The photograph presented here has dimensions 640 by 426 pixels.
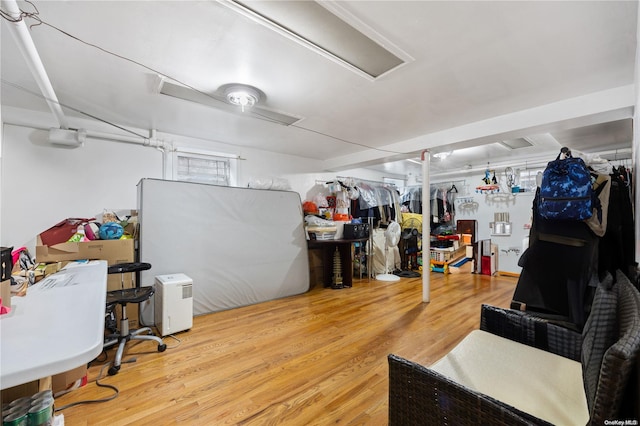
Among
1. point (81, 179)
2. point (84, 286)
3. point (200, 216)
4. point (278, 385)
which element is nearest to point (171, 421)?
point (278, 385)

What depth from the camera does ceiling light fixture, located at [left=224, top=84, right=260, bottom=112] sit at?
7.70 feet

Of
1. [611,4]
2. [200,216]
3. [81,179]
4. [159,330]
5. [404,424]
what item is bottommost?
[159,330]

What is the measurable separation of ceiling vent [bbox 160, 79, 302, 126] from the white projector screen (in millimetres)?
1039

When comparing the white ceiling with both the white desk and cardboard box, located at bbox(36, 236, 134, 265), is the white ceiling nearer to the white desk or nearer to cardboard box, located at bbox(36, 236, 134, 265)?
cardboard box, located at bbox(36, 236, 134, 265)

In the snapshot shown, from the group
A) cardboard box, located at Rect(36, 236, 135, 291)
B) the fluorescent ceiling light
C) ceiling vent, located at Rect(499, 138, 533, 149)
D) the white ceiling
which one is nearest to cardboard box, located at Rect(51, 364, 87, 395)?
cardboard box, located at Rect(36, 236, 135, 291)

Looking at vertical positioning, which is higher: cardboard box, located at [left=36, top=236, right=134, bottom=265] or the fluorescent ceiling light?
the fluorescent ceiling light

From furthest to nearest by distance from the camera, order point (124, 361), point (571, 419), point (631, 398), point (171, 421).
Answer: point (124, 361)
point (171, 421)
point (571, 419)
point (631, 398)

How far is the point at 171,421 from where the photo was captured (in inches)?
59.4

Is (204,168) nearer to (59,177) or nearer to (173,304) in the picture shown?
(59,177)

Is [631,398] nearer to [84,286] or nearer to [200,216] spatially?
[84,286]

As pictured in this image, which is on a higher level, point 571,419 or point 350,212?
point 350,212

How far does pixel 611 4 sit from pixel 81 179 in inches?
189

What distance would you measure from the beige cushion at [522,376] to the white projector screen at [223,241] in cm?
272

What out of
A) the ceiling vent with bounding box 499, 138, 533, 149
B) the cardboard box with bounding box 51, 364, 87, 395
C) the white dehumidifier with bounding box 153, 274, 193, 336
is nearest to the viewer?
the cardboard box with bounding box 51, 364, 87, 395
